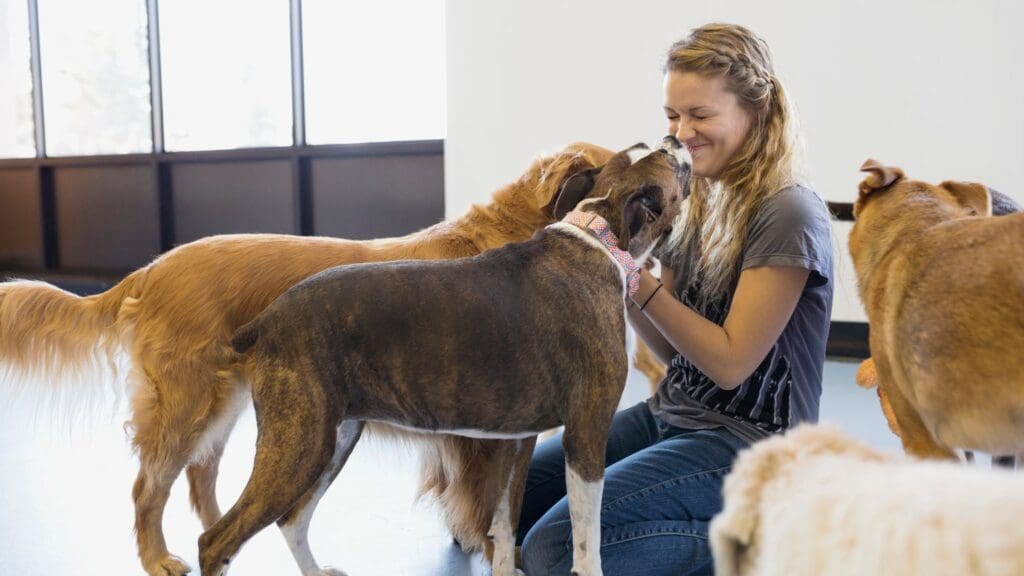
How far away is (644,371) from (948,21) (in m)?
3.00

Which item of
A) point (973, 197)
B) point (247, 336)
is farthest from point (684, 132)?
point (247, 336)

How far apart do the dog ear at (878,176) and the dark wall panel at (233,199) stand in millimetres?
6621

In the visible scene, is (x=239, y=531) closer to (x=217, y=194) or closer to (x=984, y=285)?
(x=984, y=285)

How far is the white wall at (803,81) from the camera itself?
4906mm

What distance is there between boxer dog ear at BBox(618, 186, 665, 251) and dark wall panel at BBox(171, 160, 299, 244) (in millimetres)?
6280

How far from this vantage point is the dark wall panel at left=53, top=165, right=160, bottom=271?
28.7ft

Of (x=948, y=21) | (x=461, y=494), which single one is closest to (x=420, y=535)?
(x=461, y=494)

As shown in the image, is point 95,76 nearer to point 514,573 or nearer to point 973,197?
point 514,573

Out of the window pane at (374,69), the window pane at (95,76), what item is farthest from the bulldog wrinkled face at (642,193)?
the window pane at (95,76)

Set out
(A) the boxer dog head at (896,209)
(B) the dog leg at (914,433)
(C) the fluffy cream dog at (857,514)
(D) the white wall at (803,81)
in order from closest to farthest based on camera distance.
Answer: (C) the fluffy cream dog at (857,514) < (B) the dog leg at (914,433) < (A) the boxer dog head at (896,209) < (D) the white wall at (803,81)

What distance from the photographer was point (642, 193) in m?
1.87

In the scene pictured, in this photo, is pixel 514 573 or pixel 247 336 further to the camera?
pixel 514 573

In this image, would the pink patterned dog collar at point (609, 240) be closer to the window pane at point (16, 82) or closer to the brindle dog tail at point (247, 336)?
the brindle dog tail at point (247, 336)

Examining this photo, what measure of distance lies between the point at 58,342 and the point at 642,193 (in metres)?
1.74
